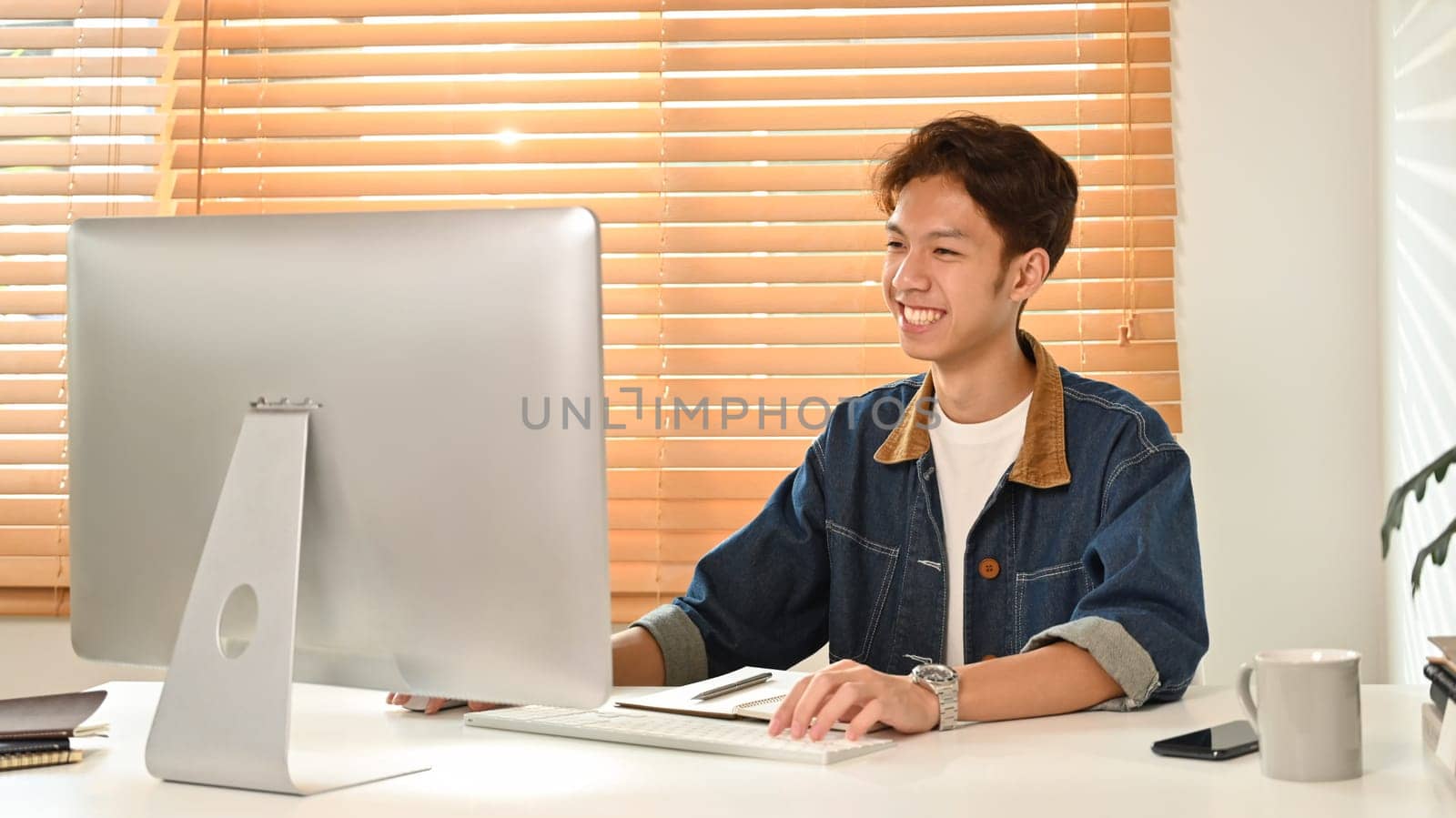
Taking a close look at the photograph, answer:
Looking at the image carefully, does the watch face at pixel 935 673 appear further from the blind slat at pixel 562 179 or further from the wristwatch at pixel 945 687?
the blind slat at pixel 562 179

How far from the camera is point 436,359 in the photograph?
3.31ft

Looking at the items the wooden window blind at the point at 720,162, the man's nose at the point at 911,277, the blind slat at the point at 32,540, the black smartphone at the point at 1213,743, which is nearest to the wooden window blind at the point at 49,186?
the blind slat at the point at 32,540

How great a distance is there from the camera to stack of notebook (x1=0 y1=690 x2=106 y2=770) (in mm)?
1108

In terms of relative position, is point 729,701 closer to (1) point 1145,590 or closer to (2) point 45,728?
(1) point 1145,590

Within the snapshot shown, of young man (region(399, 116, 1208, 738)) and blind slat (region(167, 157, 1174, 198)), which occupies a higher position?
blind slat (region(167, 157, 1174, 198))

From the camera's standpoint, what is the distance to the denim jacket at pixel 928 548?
1429mm

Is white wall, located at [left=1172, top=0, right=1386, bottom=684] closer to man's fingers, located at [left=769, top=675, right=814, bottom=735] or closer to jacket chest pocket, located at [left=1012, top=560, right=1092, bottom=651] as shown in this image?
jacket chest pocket, located at [left=1012, top=560, right=1092, bottom=651]

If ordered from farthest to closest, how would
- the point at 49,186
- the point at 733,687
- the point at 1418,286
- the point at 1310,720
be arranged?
1. the point at 49,186
2. the point at 1418,286
3. the point at 733,687
4. the point at 1310,720

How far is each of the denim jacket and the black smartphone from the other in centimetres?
22

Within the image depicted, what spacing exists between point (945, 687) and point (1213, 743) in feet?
0.76

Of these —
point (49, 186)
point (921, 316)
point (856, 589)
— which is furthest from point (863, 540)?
point (49, 186)

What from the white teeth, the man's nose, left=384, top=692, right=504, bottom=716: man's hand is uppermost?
the man's nose

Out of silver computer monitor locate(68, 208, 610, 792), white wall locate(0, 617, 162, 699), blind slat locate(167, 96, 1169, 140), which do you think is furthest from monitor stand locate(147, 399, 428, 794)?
white wall locate(0, 617, 162, 699)

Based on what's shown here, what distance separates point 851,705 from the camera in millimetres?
1119
